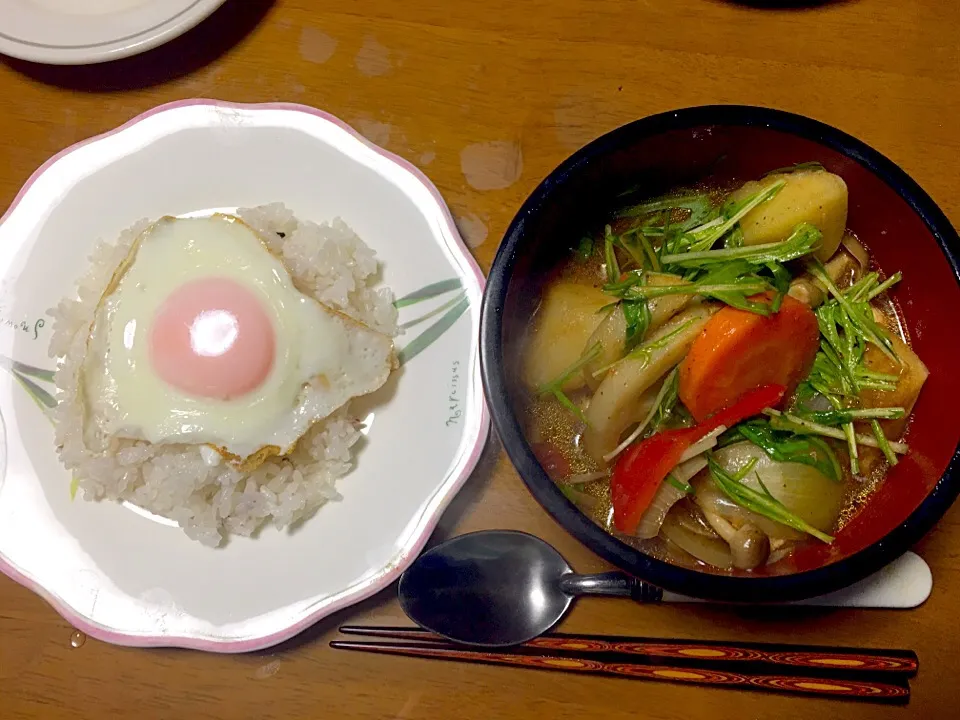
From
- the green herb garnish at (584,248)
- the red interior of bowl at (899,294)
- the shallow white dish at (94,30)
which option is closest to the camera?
the red interior of bowl at (899,294)

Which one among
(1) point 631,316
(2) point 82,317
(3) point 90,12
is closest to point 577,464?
(1) point 631,316

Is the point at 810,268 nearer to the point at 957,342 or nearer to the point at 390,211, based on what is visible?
the point at 957,342

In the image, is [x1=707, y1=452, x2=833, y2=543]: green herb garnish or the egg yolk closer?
[x1=707, y1=452, x2=833, y2=543]: green herb garnish

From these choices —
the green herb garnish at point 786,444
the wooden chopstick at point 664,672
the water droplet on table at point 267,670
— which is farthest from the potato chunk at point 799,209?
the water droplet on table at point 267,670

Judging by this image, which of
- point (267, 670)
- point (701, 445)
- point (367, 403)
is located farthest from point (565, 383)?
point (267, 670)

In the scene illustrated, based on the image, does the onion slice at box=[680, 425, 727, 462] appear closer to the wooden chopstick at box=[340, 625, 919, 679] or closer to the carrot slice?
the carrot slice

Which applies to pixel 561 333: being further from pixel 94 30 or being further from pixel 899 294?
pixel 94 30

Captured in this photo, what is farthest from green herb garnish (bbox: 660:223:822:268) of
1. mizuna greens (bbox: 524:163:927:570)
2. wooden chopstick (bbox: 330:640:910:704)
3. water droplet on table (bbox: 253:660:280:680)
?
water droplet on table (bbox: 253:660:280:680)

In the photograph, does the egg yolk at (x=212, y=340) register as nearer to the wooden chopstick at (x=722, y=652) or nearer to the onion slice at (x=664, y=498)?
the wooden chopstick at (x=722, y=652)
